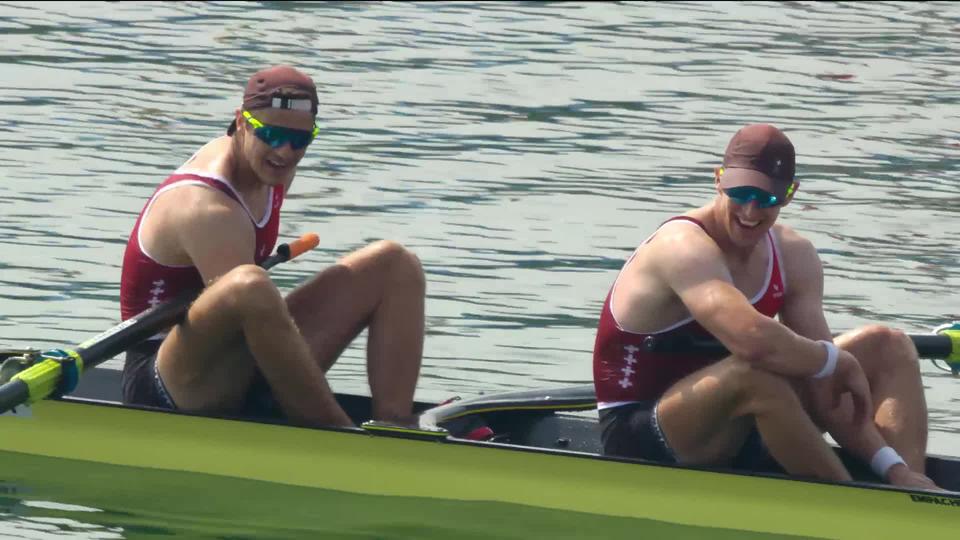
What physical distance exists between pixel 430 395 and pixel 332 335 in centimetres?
203

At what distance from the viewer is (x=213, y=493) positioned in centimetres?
962

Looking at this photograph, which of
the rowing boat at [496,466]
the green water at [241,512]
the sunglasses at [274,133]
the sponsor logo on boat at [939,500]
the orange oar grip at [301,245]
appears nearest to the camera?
the sponsor logo on boat at [939,500]

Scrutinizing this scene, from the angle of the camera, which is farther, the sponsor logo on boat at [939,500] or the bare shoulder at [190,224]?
the bare shoulder at [190,224]

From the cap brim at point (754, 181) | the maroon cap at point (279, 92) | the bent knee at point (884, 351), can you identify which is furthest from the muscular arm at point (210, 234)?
the bent knee at point (884, 351)

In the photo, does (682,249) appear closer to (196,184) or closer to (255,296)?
(255,296)

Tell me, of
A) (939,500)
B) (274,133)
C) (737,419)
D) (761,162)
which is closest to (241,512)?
(274,133)

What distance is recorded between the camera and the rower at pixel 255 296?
9.31 m

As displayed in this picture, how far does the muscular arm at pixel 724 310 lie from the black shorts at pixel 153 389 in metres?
2.07

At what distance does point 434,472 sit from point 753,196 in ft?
6.13

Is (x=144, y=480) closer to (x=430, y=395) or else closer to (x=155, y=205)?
(x=155, y=205)

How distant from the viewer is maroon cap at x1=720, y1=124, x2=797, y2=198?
28.5 feet

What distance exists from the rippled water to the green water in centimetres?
239

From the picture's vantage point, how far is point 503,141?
1952 centimetres

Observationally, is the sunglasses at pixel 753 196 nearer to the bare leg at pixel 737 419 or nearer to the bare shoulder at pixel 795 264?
the bare shoulder at pixel 795 264
